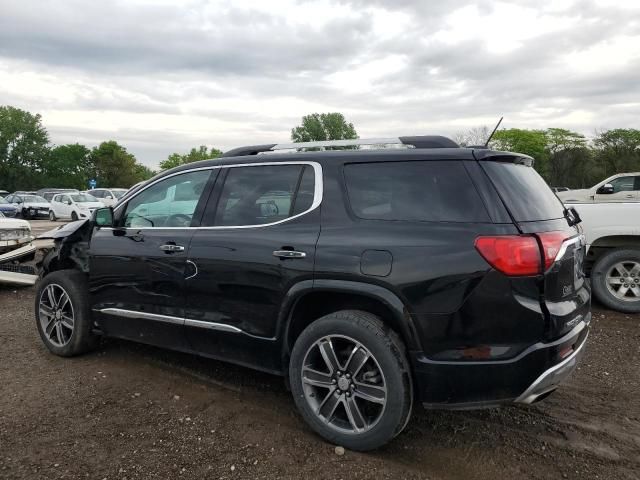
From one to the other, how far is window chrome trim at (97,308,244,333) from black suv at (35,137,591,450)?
11mm

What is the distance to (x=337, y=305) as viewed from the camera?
3.20m

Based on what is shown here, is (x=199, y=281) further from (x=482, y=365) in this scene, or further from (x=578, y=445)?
(x=578, y=445)

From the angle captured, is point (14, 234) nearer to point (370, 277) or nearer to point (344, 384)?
point (344, 384)

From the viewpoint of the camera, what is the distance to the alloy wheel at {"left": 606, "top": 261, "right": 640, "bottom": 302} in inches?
239

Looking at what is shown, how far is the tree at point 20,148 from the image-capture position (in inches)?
2623

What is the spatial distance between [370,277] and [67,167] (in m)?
81.8

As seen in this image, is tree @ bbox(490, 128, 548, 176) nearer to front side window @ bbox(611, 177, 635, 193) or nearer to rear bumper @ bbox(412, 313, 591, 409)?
front side window @ bbox(611, 177, 635, 193)

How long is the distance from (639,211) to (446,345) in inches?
179

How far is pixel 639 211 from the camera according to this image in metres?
6.00

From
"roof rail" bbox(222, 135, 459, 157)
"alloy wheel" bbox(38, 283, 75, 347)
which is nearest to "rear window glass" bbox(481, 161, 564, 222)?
"roof rail" bbox(222, 135, 459, 157)

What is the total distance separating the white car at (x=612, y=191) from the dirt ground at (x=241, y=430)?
30.5 ft

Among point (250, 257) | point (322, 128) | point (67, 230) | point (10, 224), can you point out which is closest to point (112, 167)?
point (322, 128)

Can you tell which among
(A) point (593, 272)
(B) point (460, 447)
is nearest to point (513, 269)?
(B) point (460, 447)

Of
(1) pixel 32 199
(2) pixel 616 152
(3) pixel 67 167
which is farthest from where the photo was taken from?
(3) pixel 67 167
